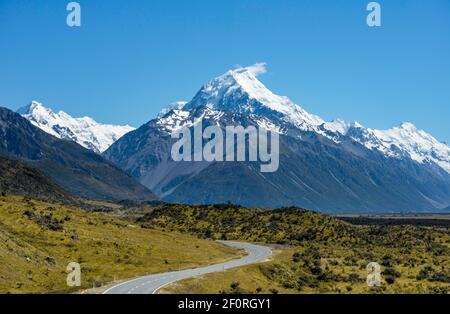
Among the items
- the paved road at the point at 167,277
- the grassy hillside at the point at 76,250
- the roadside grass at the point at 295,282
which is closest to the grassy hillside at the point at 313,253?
the roadside grass at the point at 295,282

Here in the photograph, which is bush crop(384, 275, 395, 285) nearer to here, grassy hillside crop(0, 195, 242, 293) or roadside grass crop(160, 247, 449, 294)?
roadside grass crop(160, 247, 449, 294)

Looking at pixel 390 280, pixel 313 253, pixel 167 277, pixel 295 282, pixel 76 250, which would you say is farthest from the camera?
pixel 313 253

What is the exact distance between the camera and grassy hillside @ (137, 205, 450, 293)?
282 feet

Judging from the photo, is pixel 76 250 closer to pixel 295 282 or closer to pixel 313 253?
pixel 295 282

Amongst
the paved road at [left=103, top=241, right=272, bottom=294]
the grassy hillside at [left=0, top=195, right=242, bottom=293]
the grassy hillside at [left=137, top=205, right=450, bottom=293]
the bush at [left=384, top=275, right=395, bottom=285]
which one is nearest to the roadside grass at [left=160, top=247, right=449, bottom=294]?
the grassy hillside at [left=137, top=205, right=450, bottom=293]

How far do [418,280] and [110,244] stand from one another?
50228 mm

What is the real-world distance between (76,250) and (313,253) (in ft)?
153

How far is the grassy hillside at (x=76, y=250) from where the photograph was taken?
77.4 m

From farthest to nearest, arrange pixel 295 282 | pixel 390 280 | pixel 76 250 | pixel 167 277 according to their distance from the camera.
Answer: pixel 76 250
pixel 390 280
pixel 295 282
pixel 167 277

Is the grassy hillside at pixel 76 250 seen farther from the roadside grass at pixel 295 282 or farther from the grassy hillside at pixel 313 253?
the grassy hillside at pixel 313 253

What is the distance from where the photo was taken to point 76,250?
9800 cm

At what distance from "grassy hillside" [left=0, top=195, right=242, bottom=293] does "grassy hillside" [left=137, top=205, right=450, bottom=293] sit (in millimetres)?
13065

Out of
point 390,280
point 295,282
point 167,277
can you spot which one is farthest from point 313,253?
point 167,277
